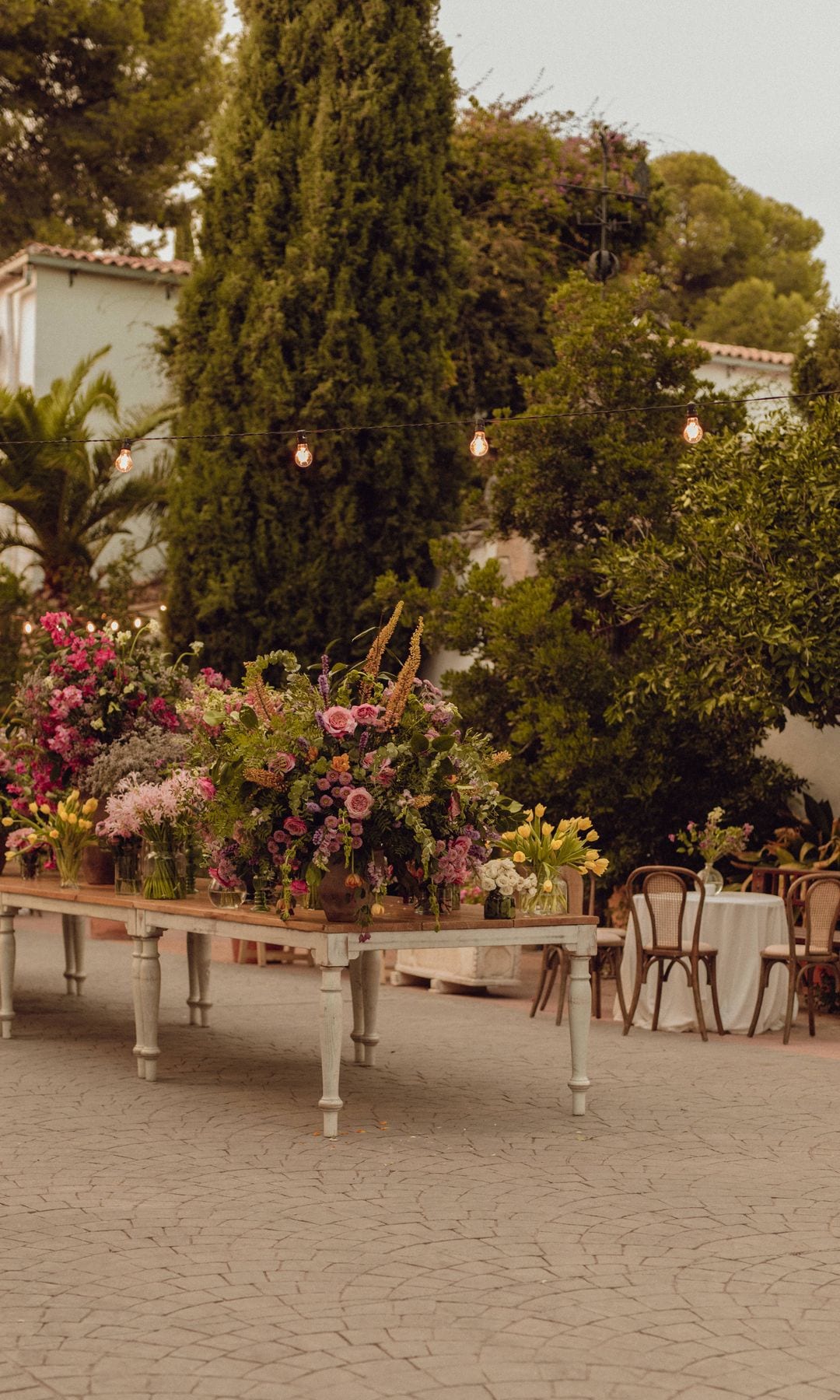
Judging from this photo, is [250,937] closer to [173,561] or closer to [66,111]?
[173,561]

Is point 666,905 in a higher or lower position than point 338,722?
lower

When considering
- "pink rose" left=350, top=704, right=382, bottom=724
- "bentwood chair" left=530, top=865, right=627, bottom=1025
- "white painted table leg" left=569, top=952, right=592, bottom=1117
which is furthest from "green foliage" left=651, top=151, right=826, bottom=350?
"pink rose" left=350, top=704, right=382, bottom=724

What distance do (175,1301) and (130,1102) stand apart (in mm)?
3516

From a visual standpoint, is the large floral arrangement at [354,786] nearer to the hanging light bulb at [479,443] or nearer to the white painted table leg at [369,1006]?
the white painted table leg at [369,1006]

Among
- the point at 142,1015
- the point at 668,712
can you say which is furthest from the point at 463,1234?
the point at 668,712

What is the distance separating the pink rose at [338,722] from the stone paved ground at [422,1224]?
1.82 metres

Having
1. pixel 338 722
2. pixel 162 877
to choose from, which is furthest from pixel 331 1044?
pixel 162 877

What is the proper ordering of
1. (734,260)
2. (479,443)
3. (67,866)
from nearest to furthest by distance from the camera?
(67,866), (479,443), (734,260)

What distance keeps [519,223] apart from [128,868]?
602 inches

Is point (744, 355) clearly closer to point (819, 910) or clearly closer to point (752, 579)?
point (752, 579)

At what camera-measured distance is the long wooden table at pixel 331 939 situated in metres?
7.93

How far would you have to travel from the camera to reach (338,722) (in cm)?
783

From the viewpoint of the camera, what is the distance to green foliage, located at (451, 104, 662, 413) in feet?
72.6

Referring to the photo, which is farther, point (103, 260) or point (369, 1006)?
point (103, 260)
